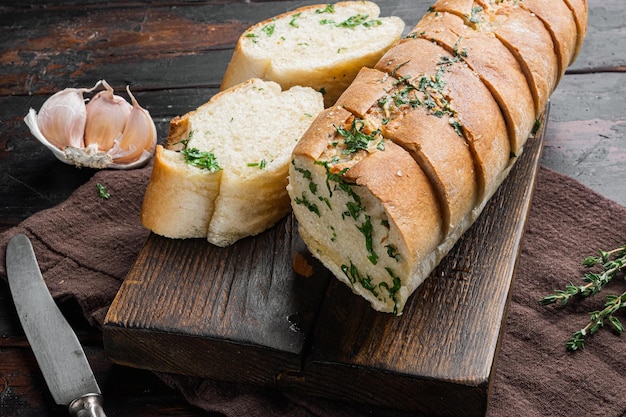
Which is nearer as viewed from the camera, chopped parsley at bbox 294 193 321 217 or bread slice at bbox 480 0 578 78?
chopped parsley at bbox 294 193 321 217

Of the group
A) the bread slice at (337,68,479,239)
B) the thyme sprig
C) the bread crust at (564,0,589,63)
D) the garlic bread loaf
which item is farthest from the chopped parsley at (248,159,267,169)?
the bread crust at (564,0,589,63)

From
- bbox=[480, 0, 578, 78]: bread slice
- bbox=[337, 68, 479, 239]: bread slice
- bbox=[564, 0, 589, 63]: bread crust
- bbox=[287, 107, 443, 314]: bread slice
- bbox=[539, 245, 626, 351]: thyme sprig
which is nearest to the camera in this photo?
bbox=[287, 107, 443, 314]: bread slice

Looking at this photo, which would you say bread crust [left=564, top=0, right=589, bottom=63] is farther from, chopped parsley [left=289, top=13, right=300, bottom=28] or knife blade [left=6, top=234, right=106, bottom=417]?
knife blade [left=6, top=234, right=106, bottom=417]

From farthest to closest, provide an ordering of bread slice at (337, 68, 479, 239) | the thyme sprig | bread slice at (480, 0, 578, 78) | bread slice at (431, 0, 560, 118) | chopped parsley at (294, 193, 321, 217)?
bread slice at (480, 0, 578, 78) < bread slice at (431, 0, 560, 118) < the thyme sprig < chopped parsley at (294, 193, 321, 217) < bread slice at (337, 68, 479, 239)

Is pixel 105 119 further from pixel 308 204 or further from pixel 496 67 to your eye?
pixel 496 67

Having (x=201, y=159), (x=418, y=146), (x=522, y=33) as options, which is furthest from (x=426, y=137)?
(x=201, y=159)

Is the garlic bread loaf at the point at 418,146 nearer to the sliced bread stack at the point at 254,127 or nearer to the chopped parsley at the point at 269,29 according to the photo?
the sliced bread stack at the point at 254,127

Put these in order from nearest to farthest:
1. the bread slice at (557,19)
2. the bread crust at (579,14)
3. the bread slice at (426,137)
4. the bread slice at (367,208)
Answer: the bread slice at (367,208)
the bread slice at (426,137)
the bread slice at (557,19)
the bread crust at (579,14)

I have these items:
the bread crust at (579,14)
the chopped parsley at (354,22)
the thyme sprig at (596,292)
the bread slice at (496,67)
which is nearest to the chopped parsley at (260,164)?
the bread slice at (496,67)
